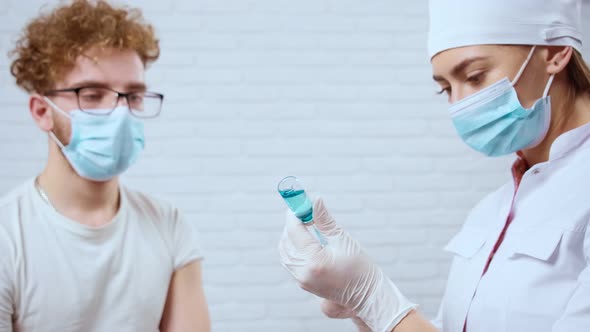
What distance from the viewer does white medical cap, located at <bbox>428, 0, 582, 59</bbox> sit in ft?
3.73

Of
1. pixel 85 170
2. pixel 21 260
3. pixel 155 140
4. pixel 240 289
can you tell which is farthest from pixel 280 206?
pixel 21 260

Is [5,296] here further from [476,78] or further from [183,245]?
[476,78]

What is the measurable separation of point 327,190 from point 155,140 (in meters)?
0.73

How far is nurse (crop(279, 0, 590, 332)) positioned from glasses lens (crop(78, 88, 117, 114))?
2.28 ft

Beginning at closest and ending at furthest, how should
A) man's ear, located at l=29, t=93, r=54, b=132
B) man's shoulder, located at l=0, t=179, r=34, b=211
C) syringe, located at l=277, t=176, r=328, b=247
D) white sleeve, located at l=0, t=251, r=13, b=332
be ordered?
syringe, located at l=277, t=176, r=328, b=247, white sleeve, located at l=0, t=251, r=13, b=332, man's shoulder, located at l=0, t=179, r=34, b=211, man's ear, located at l=29, t=93, r=54, b=132

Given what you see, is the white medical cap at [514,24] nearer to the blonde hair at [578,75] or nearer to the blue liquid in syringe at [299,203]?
the blonde hair at [578,75]

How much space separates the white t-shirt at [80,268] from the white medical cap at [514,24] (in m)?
0.94

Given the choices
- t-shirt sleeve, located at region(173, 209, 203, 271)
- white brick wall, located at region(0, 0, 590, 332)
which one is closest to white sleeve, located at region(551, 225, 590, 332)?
t-shirt sleeve, located at region(173, 209, 203, 271)

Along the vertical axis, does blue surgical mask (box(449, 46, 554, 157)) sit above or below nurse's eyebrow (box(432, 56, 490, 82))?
below

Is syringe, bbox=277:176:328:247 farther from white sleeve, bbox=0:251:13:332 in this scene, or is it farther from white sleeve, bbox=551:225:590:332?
white sleeve, bbox=0:251:13:332

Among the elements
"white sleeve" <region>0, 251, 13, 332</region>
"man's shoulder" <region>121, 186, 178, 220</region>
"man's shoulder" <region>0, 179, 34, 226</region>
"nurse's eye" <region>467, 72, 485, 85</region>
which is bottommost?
"white sleeve" <region>0, 251, 13, 332</region>

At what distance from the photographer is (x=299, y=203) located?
1.08 metres

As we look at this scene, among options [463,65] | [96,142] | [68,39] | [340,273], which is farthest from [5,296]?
[463,65]

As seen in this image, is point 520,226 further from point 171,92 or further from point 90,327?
point 171,92
